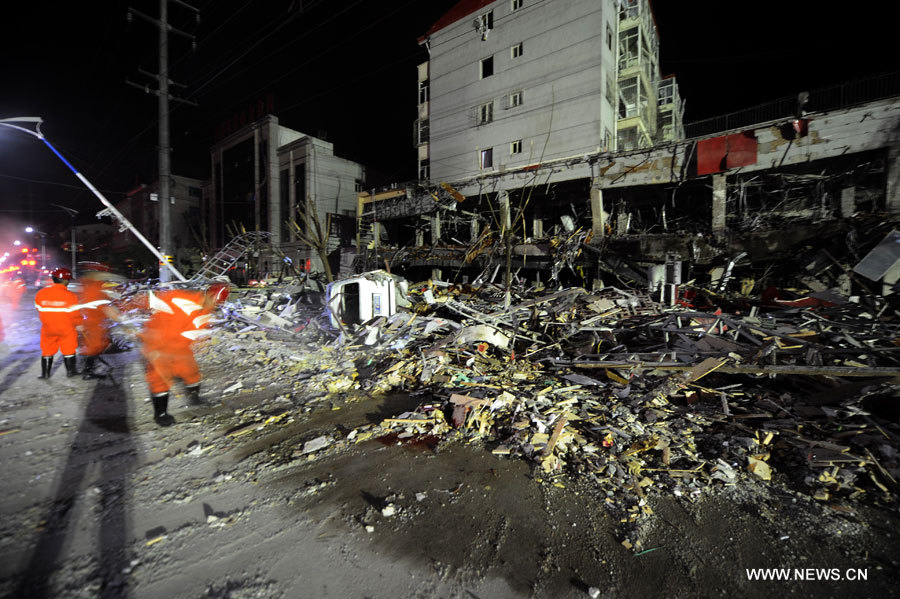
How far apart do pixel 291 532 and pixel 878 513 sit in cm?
443

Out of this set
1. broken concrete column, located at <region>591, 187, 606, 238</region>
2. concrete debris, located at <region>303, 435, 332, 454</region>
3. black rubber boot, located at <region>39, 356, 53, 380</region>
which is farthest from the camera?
A: broken concrete column, located at <region>591, 187, 606, 238</region>

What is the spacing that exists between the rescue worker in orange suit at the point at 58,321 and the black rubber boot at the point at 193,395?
281 centimetres

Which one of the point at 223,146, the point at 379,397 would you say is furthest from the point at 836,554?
the point at 223,146

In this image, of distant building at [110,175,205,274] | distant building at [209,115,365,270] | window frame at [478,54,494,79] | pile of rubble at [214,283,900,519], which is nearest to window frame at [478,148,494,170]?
window frame at [478,54,494,79]

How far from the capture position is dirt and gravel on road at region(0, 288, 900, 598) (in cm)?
201

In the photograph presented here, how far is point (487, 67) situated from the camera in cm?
2250

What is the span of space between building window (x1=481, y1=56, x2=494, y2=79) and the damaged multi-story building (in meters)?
0.15

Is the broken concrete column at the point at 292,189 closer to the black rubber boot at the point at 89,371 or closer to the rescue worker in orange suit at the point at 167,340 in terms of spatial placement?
the black rubber boot at the point at 89,371

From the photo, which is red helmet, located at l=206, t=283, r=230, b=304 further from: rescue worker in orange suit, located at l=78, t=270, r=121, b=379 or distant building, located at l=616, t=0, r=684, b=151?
distant building, located at l=616, t=0, r=684, b=151

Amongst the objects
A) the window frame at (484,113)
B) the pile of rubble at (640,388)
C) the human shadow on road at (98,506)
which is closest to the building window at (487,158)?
the window frame at (484,113)

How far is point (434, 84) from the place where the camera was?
24.7 m

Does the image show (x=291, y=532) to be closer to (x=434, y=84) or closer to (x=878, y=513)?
(x=878, y=513)

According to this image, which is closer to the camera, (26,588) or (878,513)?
(26,588)

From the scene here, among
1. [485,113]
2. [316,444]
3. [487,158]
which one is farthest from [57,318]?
[485,113]
